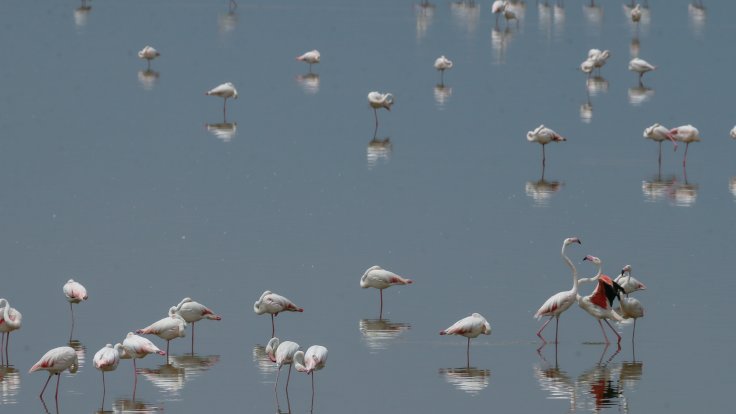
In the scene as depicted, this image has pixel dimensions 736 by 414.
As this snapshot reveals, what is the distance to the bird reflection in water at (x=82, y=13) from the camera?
45.1m

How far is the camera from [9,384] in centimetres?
1401

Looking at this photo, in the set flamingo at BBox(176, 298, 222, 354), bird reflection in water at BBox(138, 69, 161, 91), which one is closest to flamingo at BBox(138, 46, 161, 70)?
bird reflection in water at BBox(138, 69, 161, 91)

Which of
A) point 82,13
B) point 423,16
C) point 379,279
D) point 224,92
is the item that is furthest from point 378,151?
point 423,16

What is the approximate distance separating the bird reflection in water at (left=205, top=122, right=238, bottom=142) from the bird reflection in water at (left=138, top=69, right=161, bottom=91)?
4858 millimetres

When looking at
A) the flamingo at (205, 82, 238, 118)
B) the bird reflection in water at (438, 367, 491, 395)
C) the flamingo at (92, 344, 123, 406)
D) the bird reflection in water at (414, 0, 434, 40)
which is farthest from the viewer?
the bird reflection in water at (414, 0, 434, 40)

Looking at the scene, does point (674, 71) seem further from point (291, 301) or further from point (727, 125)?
point (291, 301)

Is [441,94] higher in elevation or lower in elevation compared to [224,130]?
higher

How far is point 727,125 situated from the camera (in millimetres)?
30484

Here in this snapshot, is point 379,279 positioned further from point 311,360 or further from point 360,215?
point 360,215

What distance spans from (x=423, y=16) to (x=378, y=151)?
2436 centimetres

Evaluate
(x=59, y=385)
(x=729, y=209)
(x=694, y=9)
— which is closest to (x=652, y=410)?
(x=59, y=385)

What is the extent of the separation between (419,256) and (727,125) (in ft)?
42.8

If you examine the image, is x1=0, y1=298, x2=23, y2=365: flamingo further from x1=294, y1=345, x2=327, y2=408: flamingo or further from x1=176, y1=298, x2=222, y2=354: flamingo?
x1=294, y1=345, x2=327, y2=408: flamingo

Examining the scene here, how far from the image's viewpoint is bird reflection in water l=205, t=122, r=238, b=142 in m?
27.7
